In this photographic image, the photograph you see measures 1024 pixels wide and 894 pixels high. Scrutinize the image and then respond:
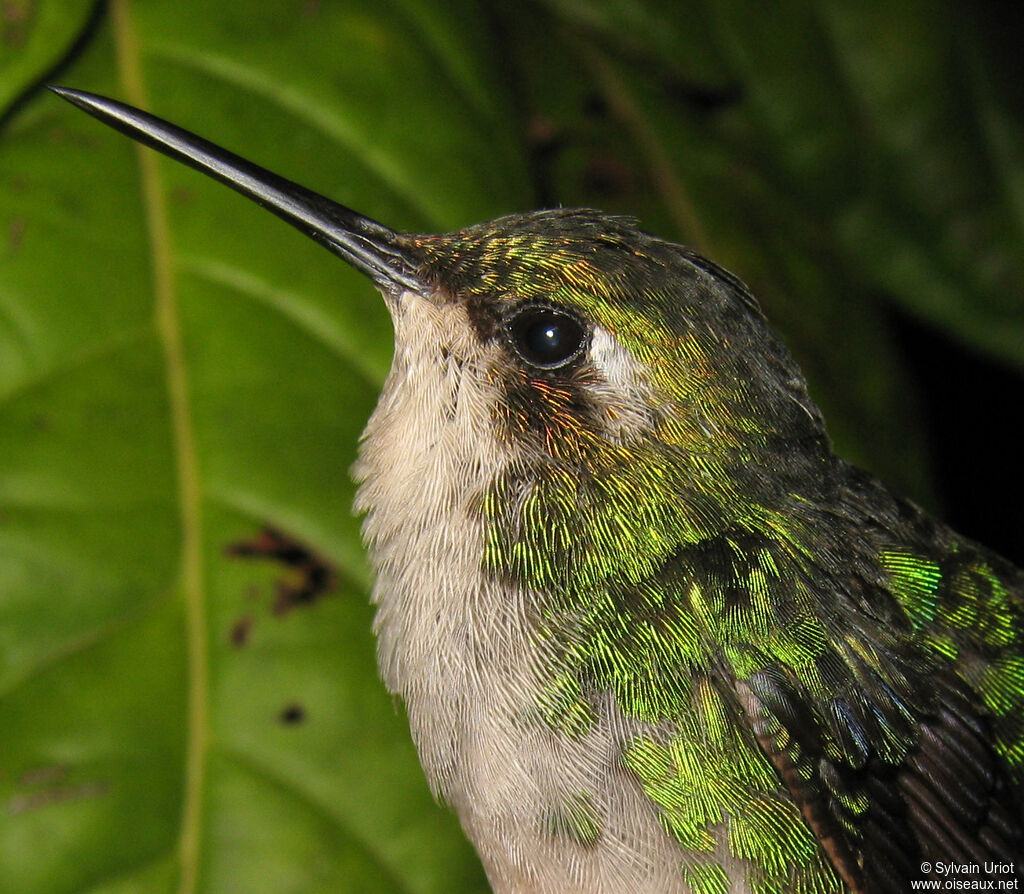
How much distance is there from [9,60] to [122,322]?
512 mm

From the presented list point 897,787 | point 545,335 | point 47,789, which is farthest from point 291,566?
point 897,787

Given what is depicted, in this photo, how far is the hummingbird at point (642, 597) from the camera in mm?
1392

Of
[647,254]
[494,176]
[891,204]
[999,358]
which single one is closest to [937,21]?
[891,204]

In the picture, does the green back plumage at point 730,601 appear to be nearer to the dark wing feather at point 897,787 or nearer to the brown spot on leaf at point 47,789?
the dark wing feather at point 897,787

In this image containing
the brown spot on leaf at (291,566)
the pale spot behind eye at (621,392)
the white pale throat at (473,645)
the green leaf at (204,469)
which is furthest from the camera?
the brown spot on leaf at (291,566)

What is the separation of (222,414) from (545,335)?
2.36 ft

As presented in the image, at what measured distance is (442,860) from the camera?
1.85m

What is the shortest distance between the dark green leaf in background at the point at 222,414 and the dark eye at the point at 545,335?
21.5 inches

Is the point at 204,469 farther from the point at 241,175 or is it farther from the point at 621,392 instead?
the point at 621,392

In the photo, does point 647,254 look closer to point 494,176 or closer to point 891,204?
point 494,176

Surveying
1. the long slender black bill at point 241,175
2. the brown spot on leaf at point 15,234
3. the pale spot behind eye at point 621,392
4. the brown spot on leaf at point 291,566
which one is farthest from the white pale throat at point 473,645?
the brown spot on leaf at point 15,234

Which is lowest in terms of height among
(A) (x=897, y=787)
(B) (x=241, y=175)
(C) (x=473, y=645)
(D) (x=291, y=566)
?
(A) (x=897, y=787)

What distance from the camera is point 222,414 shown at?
1.93m

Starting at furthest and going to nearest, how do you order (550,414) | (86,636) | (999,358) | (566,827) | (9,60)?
(999,358) → (9,60) → (86,636) → (550,414) → (566,827)
